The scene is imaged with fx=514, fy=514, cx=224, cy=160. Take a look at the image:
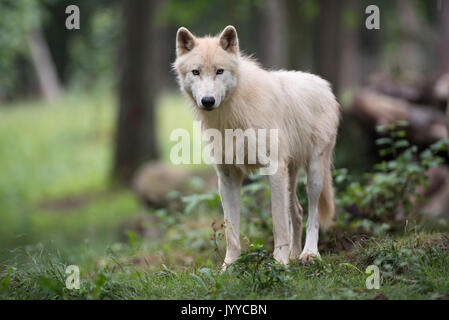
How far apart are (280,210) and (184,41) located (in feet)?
6.17

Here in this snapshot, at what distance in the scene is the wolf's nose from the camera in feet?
15.0

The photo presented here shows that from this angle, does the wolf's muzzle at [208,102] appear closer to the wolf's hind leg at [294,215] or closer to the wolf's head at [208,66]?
the wolf's head at [208,66]

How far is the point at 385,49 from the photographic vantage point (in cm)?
2884

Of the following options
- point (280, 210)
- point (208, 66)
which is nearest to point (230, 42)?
point (208, 66)

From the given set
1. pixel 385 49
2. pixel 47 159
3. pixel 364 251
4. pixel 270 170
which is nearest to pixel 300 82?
pixel 270 170

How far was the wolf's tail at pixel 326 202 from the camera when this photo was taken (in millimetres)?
5801

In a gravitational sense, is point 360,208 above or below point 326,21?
below

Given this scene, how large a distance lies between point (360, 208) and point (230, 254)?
2390 millimetres

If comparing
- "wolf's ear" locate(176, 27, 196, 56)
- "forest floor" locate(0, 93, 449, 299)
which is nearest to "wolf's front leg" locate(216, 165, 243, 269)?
"forest floor" locate(0, 93, 449, 299)

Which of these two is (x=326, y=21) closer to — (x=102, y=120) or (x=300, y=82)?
(x=300, y=82)

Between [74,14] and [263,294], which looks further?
[74,14]

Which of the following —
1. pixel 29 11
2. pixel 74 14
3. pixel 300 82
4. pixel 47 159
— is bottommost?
pixel 47 159

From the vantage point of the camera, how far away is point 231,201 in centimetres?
525

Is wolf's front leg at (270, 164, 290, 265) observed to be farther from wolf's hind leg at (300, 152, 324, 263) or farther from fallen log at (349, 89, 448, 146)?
fallen log at (349, 89, 448, 146)
